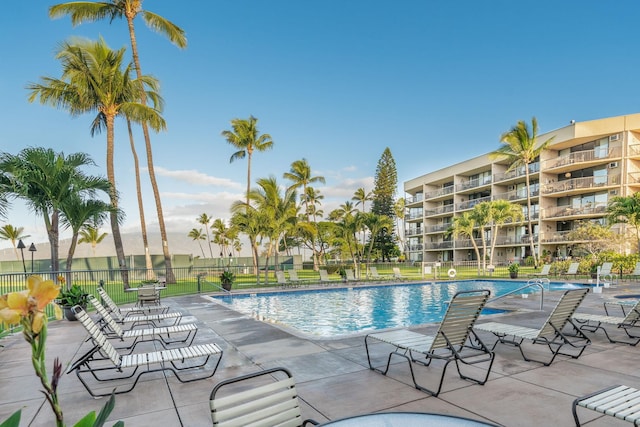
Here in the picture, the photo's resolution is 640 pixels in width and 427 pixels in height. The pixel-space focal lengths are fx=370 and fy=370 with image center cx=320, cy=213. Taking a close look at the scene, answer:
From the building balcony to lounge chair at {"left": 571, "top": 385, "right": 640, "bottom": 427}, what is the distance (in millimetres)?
33534

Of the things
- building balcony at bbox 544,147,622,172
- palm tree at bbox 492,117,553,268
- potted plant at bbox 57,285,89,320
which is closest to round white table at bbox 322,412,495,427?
potted plant at bbox 57,285,89,320

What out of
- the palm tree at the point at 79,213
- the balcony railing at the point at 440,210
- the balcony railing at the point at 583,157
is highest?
the balcony railing at the point at 583,157

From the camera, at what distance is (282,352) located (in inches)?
226

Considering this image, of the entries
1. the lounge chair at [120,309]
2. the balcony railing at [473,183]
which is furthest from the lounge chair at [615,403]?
the balcony railing at [473,183]

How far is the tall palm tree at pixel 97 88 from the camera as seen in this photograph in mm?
15469

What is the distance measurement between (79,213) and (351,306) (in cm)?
968

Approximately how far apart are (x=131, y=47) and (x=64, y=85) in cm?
533

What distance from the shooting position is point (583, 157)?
30500 mm

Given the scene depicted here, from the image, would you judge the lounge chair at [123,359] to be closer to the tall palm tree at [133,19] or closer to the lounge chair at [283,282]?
the lounge chair at [283,282]

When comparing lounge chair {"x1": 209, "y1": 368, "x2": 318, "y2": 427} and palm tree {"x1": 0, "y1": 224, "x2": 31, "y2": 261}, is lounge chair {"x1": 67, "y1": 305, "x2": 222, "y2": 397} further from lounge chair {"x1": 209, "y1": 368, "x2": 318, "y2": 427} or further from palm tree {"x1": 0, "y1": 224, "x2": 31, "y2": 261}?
palm tree {"x1": 0, "y1": 224, "x2": 31, "y2": 261}

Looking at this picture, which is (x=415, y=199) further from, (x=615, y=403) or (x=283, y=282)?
(x=615, y=403)

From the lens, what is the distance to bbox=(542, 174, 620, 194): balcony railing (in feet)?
95.3

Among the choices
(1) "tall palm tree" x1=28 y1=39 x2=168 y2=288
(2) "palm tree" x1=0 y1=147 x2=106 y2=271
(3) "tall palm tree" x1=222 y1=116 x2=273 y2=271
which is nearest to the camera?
(2) "palm tree" x1=0 y1=147 x2=106 y2=271

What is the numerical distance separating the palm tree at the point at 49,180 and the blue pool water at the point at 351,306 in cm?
537
